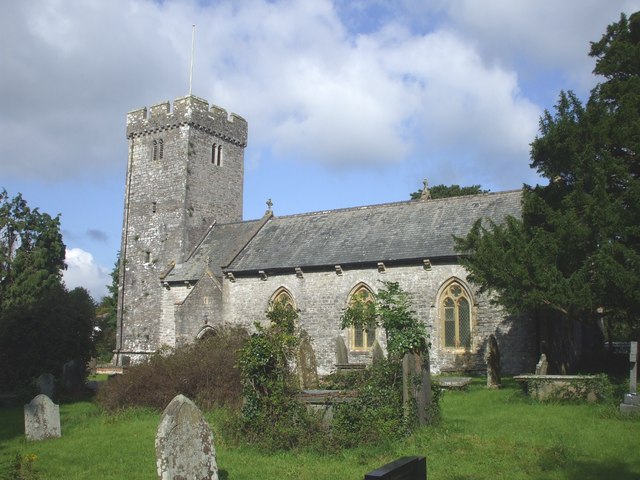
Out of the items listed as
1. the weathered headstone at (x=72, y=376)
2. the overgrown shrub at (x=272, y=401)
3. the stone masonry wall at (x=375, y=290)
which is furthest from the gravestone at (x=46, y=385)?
the stone masonry wall at (x=375, y=290)

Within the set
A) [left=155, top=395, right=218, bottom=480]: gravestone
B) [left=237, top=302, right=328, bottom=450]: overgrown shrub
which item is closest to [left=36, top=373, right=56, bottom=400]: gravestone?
[left=237, top=302, right=328, bottom=450]: overgrown shrub

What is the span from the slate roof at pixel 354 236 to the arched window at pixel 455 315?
1435mm

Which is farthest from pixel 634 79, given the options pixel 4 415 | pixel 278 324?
pixel 4 415

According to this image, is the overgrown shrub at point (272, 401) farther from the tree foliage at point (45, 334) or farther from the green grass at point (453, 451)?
the tree foliage at point (45, 334)

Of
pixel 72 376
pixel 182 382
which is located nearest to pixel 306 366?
pixel 182 382

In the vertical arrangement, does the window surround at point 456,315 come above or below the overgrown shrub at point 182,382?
above

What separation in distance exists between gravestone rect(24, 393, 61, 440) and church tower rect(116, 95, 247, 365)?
19.5 meters

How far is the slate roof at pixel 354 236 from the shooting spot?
2441cm

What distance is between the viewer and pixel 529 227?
17141 millimetres

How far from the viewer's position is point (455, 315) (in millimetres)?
23031

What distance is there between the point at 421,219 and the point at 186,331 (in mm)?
11284

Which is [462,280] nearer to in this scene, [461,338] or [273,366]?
[461,338]

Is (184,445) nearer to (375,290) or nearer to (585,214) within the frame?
(585,214)

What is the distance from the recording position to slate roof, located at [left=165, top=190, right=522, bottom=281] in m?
24.4
